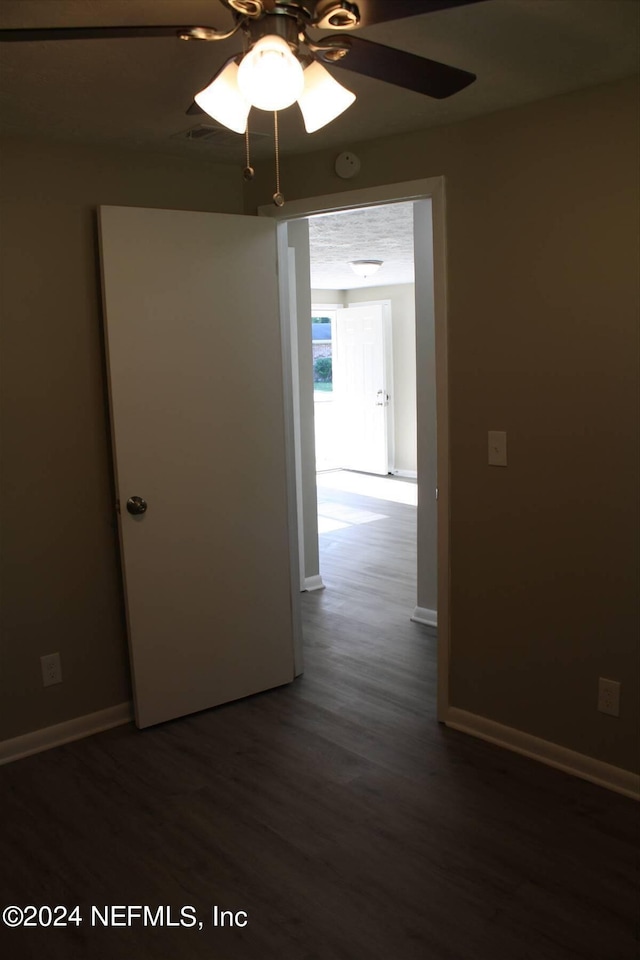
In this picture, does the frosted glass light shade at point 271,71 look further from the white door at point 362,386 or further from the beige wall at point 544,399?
the white door at point 362,386

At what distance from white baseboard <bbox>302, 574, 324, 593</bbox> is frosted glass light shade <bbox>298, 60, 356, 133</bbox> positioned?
349 cm

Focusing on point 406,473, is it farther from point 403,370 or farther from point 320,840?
point 320,840

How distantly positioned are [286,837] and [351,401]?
7.33 meters

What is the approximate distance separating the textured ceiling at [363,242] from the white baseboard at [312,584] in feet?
7.39

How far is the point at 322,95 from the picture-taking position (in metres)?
1.69

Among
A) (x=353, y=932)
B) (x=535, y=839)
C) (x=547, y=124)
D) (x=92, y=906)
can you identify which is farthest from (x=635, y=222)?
(x=92, y=906)

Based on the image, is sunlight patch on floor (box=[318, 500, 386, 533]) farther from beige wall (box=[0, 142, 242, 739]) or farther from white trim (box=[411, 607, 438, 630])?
beige wall (box=[0, 142, 242, 739])

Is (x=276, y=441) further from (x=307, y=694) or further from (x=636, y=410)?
(x=636, y=410)

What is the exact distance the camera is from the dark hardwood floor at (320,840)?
202cm

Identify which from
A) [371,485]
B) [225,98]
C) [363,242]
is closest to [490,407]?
[225,98]

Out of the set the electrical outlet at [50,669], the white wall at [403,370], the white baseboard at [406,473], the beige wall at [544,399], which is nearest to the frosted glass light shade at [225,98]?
the beige wall at [544,399]

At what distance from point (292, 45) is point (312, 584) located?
3743mm

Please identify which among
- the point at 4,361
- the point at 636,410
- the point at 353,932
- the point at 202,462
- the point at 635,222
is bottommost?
the point at 353,932

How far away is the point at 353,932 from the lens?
203cm
